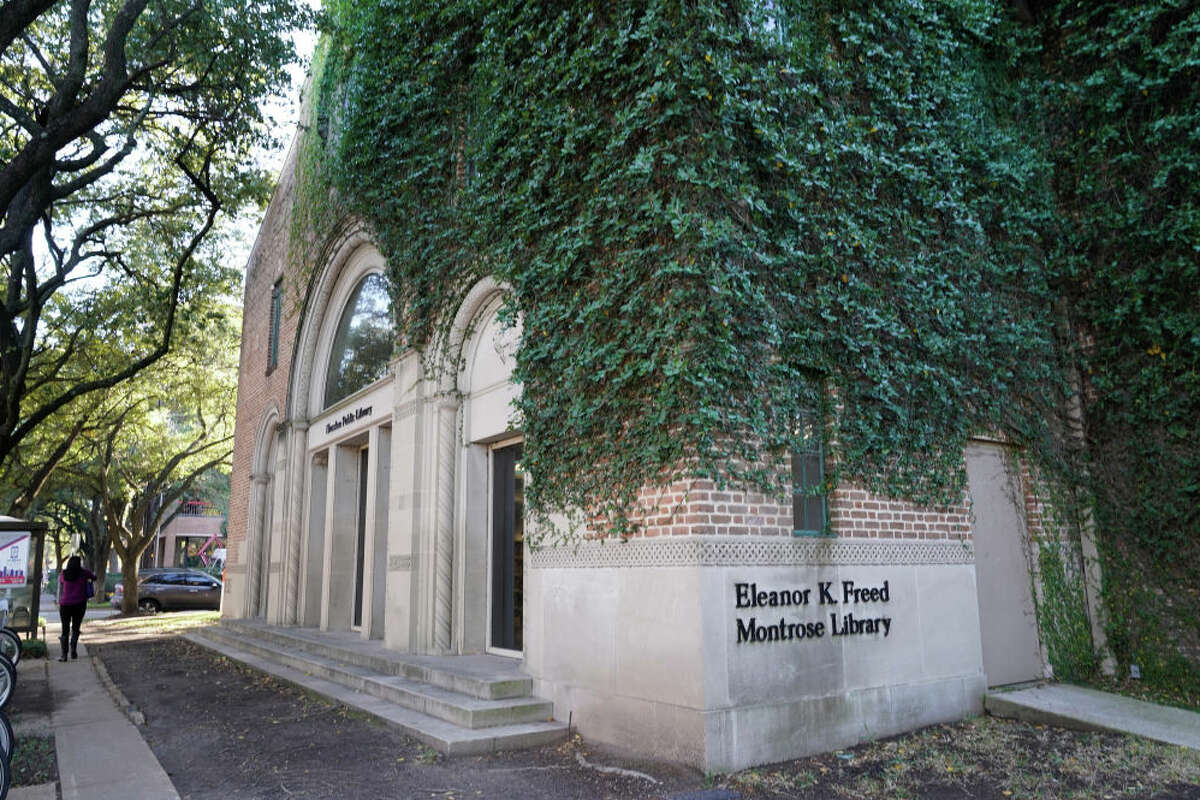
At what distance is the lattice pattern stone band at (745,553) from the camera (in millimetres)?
6160

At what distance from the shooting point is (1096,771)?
19.4ft

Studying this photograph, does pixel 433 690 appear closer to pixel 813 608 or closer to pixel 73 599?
pixel 813 608

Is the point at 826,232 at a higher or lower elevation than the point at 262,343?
lower

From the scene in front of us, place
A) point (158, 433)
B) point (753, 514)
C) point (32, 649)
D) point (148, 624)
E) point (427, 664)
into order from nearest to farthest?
point (753, 514), point (427, 664), point (32, 649), point (148, 624), point (158, 433)

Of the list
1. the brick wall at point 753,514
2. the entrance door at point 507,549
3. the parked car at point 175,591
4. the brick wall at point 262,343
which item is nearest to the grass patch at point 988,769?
A: the brick wall at point 753,514

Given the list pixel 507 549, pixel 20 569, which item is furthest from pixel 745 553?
pixel 20 569

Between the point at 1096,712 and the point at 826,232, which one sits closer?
the point at 1096,712

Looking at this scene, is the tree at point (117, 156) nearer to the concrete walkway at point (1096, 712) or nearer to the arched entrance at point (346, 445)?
the arched entrance at point (346, 445)

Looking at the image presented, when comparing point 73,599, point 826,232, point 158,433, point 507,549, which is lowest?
point 73,599

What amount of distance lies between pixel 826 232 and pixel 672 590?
3.52 metres

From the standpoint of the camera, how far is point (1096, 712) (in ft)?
23.5

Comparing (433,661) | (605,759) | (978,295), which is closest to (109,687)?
(433,661)

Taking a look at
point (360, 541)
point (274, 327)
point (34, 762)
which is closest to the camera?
point (34, 762)

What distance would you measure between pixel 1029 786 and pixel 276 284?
16601 mm
